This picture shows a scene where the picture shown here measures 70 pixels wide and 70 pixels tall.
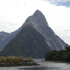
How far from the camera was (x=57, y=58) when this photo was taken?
194 m

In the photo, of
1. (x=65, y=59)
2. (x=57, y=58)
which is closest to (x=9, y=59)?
(x=65, y=59)

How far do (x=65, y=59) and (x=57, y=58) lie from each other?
19241 millimetres

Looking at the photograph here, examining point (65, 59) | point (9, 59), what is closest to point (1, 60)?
point (9, 59)

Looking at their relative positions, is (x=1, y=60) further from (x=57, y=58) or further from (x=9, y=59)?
(x=57, y=58)

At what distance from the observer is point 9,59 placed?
131875mm

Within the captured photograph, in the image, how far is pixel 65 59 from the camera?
175 metres

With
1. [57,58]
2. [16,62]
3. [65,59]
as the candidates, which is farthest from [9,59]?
[57,58]

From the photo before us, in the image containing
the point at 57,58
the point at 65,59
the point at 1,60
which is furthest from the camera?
the point at 57,58

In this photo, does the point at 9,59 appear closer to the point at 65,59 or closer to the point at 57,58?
the point at 65,59

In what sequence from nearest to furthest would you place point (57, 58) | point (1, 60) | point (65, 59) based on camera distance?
point (1, 60)
point (65, 59)
point (57, 58)

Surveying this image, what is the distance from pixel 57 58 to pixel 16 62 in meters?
69.6

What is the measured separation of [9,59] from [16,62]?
478 cm

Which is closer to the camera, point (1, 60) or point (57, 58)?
point (1, 60)

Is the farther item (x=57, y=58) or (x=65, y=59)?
(x=57, y=58)
